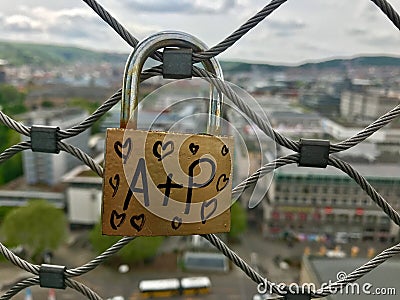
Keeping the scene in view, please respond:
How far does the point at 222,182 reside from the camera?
12.8 inches

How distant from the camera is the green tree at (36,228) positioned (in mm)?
3395

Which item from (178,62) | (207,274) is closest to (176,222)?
(178,62)

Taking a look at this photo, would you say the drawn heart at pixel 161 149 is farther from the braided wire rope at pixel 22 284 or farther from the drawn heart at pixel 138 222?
the braided wire rope at pixel 22 284

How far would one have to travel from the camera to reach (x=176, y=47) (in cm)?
33

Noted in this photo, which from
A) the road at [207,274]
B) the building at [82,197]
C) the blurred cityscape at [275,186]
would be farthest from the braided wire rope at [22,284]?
the building at [82,197]

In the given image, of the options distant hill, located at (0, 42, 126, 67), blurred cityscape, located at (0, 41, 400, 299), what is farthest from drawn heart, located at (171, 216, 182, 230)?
distant hill, located at (0, 42, 126, 67)

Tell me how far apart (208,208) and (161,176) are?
5cm

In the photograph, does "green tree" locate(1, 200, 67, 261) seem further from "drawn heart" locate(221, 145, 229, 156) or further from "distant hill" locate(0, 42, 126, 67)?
"drawn heart" locate(221, 145, 229, 156)

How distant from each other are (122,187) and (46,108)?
437cm

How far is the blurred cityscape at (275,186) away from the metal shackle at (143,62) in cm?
88

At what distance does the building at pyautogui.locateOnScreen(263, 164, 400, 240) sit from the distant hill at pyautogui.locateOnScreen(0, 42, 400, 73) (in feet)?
4.00

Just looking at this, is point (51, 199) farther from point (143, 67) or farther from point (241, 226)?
point (143, 67)

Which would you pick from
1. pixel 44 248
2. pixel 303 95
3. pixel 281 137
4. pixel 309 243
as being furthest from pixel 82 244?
pixel 281 137

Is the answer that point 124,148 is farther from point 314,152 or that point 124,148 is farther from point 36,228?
point 36,228
